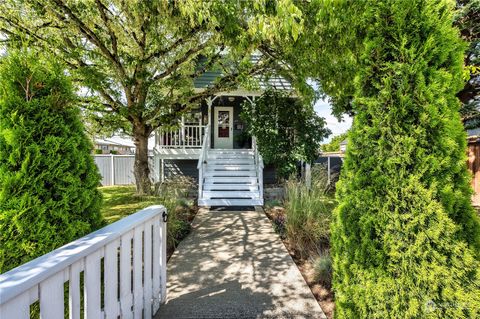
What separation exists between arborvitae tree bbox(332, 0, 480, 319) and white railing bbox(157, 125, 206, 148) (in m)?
9.42

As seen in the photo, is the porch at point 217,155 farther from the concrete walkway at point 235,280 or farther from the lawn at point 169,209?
the concrete walkway at point 235,280

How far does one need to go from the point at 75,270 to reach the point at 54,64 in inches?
70.5

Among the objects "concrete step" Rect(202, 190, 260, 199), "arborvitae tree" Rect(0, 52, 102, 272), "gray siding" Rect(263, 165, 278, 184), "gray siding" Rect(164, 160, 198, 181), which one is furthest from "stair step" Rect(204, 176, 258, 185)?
"arborvitae tree" Rect(0, 52, 102, 272)

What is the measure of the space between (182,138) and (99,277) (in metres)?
9.76

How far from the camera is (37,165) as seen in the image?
1927mm

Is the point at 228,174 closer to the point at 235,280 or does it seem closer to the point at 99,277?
the point at 235,280

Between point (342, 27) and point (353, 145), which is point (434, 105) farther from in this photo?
point (342, 27)

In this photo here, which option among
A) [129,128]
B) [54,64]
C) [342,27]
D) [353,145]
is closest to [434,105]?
[353,145]

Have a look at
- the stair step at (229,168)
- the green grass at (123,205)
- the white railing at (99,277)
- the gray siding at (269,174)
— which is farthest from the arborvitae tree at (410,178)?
the gray siding at (269,174)

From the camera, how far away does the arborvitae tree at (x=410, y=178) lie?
5.28ft

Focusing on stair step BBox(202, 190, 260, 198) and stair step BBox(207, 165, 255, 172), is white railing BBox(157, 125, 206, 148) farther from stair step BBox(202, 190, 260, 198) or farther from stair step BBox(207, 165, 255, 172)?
stair step BBox(202, 190, 260, 198)

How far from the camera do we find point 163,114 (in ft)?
27.0

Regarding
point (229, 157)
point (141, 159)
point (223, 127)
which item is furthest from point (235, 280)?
point (223, 127)

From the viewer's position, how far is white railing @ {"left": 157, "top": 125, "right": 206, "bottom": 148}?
1088cm
